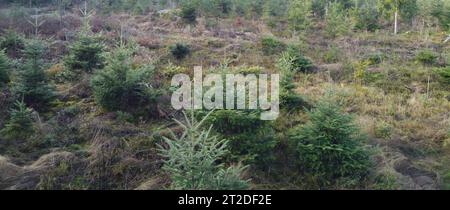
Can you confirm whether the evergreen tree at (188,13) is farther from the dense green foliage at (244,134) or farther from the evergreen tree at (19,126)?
the dense green foliage at (244,134)

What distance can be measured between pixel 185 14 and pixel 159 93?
12.8m

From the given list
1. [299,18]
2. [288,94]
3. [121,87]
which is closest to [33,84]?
[121,87]

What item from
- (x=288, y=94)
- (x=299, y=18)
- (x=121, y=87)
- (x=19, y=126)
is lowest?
(x=19, y=126)

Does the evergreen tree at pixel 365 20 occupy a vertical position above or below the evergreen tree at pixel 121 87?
above

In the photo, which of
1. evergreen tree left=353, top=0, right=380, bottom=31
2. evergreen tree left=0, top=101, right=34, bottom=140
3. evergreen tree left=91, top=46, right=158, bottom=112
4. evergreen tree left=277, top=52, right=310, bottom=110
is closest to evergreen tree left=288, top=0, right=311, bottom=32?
evergreen tree left=353, top=0, right=380, bottom=31

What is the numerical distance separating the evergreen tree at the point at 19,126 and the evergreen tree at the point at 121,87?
154 cm

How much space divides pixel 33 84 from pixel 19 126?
141cm

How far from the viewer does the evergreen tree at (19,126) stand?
7.84m

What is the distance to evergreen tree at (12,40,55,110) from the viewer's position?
29.0 feet

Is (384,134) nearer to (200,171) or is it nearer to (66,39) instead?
(200,171)

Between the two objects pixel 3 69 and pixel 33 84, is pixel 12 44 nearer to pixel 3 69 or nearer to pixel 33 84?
pixel 3 69

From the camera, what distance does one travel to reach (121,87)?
8.71m

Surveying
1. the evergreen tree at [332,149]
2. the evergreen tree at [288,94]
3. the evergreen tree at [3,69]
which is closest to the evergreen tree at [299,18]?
the evergreen tree at [288,94]
